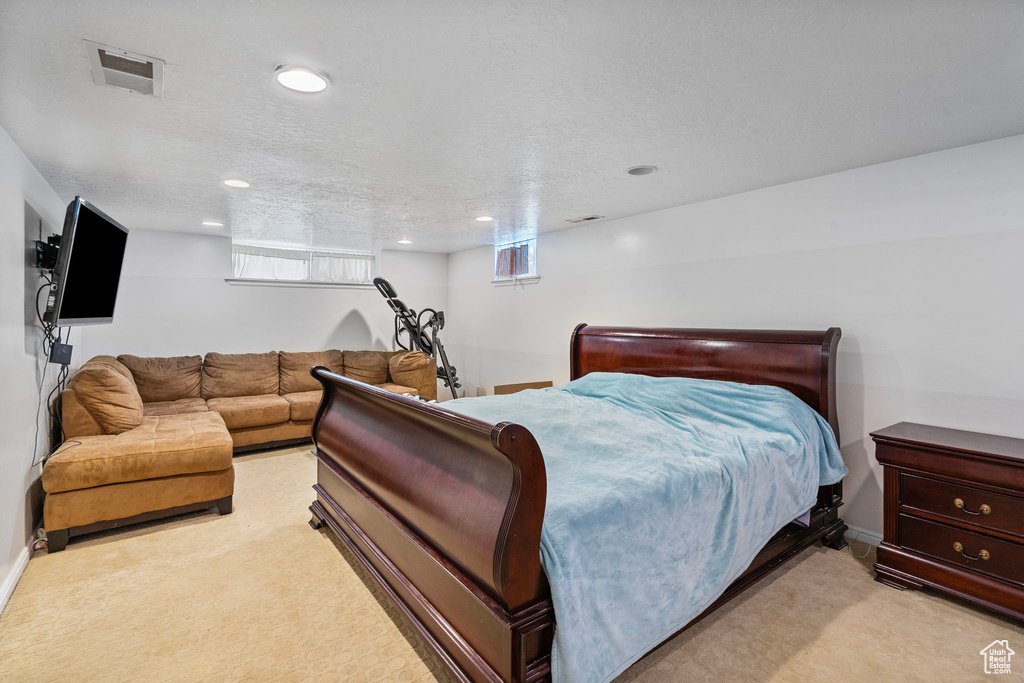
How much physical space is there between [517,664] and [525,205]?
10.2ft

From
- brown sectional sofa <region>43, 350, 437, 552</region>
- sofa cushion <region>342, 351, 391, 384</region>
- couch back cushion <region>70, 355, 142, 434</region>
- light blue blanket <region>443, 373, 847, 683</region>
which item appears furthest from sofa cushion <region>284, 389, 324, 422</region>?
light blue blanket <region>443, 373, 847, 683</region>

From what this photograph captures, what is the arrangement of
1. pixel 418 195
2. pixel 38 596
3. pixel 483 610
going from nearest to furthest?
pixel 483 610 < pixel 38 596 < pixel 418 195

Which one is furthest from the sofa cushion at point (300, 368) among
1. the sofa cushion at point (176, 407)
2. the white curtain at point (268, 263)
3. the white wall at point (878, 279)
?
the white wall at point (878, 279)

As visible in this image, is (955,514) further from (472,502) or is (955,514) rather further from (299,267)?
(299,267)

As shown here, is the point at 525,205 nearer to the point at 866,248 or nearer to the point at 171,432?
the point at 866,248

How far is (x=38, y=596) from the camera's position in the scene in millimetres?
2203

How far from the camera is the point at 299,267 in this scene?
5.85 meters

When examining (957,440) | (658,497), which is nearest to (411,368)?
(658,497)

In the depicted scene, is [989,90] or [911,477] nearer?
[989,90]

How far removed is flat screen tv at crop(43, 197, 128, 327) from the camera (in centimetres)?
244

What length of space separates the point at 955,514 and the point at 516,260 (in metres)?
4.27

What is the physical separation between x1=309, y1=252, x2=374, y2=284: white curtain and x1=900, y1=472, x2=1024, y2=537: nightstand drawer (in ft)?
19.2

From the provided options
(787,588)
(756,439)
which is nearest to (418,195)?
(756,439)

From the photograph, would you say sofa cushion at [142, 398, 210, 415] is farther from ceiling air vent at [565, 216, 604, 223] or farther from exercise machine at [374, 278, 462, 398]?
ceiling air vent at [565, 216, 604, 223]
